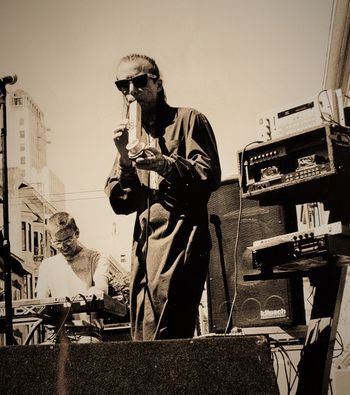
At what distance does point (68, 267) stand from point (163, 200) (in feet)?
7.49

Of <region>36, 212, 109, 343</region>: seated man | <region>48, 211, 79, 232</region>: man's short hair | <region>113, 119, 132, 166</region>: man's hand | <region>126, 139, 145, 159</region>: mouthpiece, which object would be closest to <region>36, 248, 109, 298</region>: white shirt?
<region>36, 212, 109, 343</region>: seated man

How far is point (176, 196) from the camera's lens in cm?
153

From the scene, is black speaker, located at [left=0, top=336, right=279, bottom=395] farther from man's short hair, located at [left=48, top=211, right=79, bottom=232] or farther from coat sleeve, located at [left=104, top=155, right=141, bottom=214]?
man's short hair, located at [left=48, top=211, right=79, bottom=232]

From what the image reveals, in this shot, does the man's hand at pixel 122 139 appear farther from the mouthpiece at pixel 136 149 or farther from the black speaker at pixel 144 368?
the black speaker at pixel 144 368

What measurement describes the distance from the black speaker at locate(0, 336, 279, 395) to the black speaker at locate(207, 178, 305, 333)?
118cm

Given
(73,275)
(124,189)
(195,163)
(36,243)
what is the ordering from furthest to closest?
(36,243) → (73,275) → (124,189) → (195,163)

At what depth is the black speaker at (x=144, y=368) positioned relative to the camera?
1.12 metres

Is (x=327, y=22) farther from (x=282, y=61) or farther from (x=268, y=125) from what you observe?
(x=268, y=125)

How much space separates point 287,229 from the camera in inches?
96.5

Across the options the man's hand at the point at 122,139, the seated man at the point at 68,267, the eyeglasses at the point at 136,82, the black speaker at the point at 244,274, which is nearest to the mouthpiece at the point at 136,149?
the man's hand at the point at 122,139

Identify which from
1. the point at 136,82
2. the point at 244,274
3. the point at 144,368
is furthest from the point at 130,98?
the point at 244,274

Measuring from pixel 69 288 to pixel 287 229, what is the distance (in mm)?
1682

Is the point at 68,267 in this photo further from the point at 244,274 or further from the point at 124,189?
the point at 124,189

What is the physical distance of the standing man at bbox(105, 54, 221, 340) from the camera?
143cm
